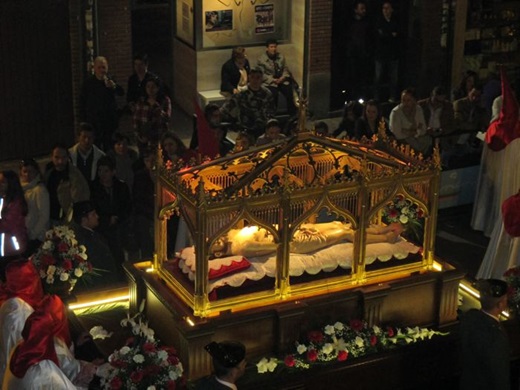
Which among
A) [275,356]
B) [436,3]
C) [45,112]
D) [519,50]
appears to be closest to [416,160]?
[275,356]

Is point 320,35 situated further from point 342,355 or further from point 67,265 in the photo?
point 342,355

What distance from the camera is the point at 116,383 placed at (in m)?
9.71

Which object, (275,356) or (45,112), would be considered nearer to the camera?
(275,356)

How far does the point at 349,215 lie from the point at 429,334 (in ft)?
4.98

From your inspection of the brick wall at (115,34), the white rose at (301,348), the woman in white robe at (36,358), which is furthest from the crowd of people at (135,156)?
the white rose at (301,348)

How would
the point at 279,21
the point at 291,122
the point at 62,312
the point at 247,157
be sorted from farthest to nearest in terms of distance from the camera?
the point at 279,21 → the point at 291,122 → the point at 247,157 → the point at 62,312

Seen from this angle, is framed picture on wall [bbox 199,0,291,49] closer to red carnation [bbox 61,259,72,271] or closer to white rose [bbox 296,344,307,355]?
red carnation [bbox 61,259,72,271]

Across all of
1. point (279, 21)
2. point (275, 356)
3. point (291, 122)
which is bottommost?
point (275, 356)

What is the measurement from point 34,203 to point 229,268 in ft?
11.5

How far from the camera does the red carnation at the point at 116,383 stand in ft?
31.9

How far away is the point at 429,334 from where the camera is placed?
11250 millimetres

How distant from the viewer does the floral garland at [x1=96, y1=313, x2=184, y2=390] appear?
32.0ft

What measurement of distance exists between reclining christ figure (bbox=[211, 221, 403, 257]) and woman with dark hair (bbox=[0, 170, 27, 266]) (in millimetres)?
3015

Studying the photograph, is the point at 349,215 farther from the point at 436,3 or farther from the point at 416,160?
the point at 436,3
